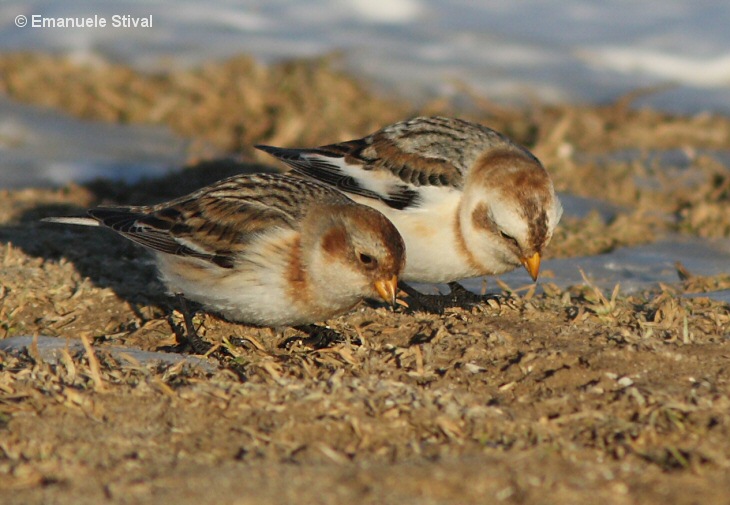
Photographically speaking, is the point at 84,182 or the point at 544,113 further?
the point at 544,113

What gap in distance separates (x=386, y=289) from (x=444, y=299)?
0.83 meters

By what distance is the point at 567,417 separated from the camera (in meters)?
3.24

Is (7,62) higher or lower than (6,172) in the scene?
higher

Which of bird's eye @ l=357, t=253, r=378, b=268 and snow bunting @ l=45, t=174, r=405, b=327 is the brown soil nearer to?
snow bunting @ l=45, t=174, r=405, b=327

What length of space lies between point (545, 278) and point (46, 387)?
8.87ft

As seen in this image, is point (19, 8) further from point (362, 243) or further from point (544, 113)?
point (362, 243)

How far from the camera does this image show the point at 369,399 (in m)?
3.36

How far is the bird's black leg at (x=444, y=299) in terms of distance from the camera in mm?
4633

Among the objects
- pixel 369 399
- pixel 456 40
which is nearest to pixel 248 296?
pixel 369 399

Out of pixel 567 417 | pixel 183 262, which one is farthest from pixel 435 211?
pixel 567 417

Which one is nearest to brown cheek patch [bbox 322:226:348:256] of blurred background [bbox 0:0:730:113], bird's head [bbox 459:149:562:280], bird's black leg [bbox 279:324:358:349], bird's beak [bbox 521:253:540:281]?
bird's black leg [bbox 279:324:358:349]

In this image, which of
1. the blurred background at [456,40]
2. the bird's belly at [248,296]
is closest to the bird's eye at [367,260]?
the bird's belly at [248,296]

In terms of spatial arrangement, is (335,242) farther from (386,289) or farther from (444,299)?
(444,299)

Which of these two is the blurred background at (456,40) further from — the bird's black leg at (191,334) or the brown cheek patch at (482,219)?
the bird's black leg at (191,334)
